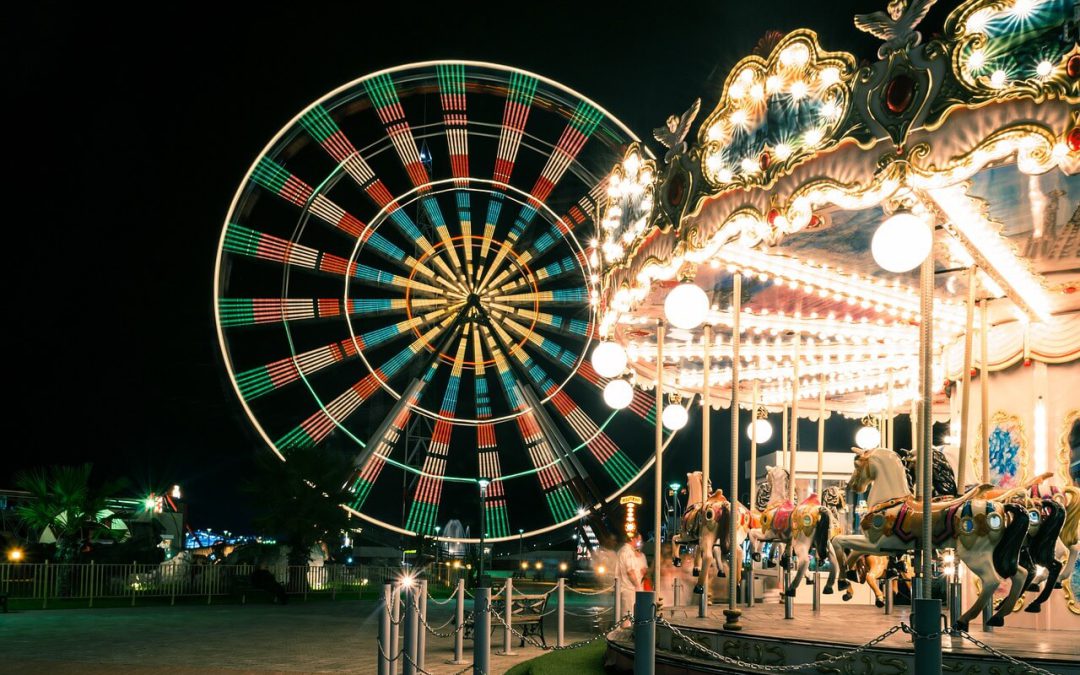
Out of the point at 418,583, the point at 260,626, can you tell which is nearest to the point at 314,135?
the point at 260,626

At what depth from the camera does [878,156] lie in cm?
656

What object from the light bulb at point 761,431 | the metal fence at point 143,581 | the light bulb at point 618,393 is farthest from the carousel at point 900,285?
the metal fence at point 143,581

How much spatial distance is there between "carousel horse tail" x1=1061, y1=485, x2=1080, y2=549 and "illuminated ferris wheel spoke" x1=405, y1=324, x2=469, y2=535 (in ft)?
56.1

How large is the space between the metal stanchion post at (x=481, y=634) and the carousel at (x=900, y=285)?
1443 millimetres

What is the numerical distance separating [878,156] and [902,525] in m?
3.42

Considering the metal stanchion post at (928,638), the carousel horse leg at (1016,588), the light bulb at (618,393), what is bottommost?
the carousel horse leg at (1016,588)

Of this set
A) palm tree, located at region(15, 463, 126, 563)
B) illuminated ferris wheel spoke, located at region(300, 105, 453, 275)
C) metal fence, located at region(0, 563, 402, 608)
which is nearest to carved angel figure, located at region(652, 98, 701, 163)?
metal fence, located at region(0, 563, 402, 608)

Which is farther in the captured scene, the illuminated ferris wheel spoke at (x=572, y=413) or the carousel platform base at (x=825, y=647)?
the illuminated ferris wheel spoke at (x=572, y=413)

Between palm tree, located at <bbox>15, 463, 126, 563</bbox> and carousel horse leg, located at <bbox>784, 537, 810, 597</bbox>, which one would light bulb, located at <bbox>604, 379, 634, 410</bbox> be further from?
palm tree, located at <bbox>15, 463, 126, 563</bbox>

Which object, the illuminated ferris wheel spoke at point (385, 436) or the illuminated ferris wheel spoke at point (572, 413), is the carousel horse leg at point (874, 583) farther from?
the illuminated ferris wheel spoke at point (385, 436)

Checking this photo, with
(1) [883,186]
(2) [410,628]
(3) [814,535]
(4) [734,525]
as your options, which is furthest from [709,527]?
(1) [883,186]

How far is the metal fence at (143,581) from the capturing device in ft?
67.6

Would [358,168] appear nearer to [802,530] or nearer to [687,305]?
[802,530]

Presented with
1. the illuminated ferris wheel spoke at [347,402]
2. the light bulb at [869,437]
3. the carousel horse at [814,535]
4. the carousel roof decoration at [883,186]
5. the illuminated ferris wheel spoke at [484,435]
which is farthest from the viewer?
the illuminated ferris wheel spoke at [484,435]
